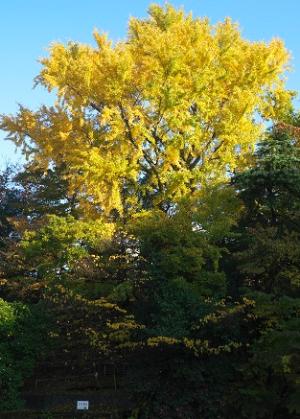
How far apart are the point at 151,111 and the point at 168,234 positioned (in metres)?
5.96

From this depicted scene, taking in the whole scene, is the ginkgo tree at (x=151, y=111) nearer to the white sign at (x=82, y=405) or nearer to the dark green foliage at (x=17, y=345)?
the dark green foliage at (x=17, y=345)

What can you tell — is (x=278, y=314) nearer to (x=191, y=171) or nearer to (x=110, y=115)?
(x=191, y=171)

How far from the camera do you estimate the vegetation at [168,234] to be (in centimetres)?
1190

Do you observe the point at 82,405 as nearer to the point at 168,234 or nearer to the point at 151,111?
the point at 168,234

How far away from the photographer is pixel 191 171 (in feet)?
57.6

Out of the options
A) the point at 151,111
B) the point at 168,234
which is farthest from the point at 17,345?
the point at 151,111

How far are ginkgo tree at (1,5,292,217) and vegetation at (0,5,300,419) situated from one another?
6cm

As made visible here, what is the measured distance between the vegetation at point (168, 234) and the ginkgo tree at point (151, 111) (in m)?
0.06

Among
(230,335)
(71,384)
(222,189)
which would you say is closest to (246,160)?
(222,189)

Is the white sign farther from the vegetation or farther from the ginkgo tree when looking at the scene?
the ginkgo tree

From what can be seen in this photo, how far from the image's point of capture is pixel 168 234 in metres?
13.2

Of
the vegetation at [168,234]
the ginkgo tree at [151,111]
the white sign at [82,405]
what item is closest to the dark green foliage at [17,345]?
the vegetation at [168,234]

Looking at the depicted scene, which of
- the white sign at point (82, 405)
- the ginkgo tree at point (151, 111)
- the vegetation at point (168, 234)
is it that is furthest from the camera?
the ginkgo tree at point (151, 111)

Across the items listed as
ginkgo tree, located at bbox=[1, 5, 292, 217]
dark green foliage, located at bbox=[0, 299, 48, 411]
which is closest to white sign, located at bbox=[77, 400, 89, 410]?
dark green foliage, located at bbox=[0, 299, 48, 411]
